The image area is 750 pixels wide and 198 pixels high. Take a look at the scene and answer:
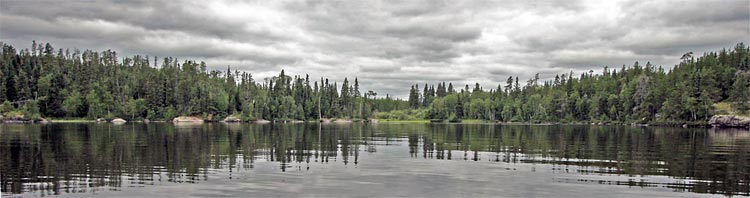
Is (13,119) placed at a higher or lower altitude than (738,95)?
lower

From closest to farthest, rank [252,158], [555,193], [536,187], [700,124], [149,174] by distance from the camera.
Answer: [555,193]
[536,187]
[149,174]
[252,158]
[700,124]

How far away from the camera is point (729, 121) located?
15750 cm

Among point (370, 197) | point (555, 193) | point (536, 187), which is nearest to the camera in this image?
point (370, 197)

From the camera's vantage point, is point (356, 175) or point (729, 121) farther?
point (729, 121)

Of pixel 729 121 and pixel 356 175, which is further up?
pixel 356 175

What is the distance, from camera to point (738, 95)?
17275cm

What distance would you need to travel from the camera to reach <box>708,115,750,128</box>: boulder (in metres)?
154

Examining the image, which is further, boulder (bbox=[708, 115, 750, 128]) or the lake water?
boulder (bbox=[708, 115, 750, 128])

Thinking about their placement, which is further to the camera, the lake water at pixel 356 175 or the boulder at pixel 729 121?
the boulder at pixel 729 121

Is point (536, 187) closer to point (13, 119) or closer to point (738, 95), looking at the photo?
point (738, 95)

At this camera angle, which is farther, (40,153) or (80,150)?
(80,150)

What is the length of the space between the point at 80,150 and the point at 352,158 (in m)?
24.4

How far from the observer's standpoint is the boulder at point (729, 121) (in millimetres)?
154125

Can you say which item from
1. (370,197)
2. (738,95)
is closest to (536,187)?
(370,197)
